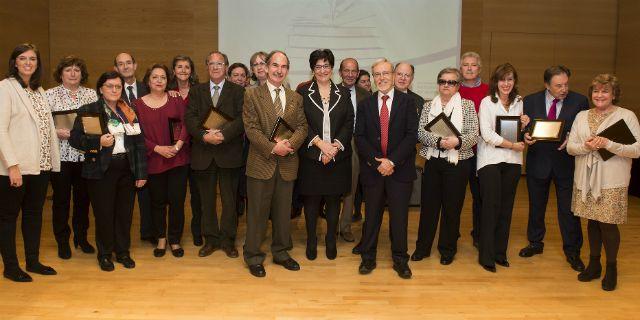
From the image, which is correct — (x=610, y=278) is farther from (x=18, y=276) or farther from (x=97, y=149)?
(x=18, y=276)

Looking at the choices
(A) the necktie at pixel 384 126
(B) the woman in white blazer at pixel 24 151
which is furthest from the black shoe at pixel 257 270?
(B) the woman in white blazer at pixel 24 151

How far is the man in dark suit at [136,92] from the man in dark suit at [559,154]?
10.6 ft

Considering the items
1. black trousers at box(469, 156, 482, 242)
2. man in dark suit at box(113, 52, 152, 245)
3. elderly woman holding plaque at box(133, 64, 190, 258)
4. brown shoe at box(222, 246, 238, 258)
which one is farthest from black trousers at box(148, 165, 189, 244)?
black trousers at box(469, 156, 482, 242)

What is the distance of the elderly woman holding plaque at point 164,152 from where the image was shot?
438 centimetres

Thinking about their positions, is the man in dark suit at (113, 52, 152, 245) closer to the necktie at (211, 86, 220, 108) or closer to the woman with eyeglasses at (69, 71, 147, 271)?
the woman with eyeglasses at (69, 71, 147, 271)

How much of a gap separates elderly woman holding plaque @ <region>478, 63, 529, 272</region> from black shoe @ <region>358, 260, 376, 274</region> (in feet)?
2.88

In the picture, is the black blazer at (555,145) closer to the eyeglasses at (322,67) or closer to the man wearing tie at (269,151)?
the eyeglasses at (322,67)

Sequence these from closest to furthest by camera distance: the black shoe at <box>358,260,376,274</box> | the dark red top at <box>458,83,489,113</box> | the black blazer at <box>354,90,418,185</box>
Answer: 1. the black blazer at <box>354,90,418,185</box>
2. the black shoe at <box>358,260,376,274</box>
3. the dark red top at <box>458,83,489,113</box>

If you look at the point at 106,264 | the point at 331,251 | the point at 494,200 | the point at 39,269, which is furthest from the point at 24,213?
the point at 494,200

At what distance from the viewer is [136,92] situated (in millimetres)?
4945

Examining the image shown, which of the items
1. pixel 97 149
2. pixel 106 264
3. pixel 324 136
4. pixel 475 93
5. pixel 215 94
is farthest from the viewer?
pixel 475 93

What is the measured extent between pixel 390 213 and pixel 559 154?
4.74 feet

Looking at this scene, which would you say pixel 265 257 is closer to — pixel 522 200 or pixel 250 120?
pixel 250 120

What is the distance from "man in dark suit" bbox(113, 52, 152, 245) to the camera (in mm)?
4875
